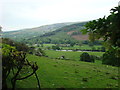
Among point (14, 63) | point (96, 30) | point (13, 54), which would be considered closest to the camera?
point (96, 30)

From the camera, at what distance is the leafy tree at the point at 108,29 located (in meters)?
3.73

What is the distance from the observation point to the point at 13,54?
761 cm

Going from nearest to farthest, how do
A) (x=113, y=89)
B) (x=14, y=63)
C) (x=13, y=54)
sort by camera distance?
(x=13, y=54), (x=14, y=63), (x=113, y=89)

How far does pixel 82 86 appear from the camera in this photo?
1245 centimetres

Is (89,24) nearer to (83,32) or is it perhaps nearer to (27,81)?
(83,32)

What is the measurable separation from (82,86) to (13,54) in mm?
7865

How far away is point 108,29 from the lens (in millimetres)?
3992

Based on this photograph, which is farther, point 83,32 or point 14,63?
point 14,63

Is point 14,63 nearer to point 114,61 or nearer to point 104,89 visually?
point 114,61

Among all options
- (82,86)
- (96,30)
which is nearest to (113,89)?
(82,86)

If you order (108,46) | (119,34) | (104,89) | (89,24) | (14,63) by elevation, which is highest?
(89,24)

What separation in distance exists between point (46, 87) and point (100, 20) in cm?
943

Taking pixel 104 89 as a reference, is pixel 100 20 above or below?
above

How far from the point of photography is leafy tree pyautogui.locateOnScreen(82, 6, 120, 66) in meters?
3.73
